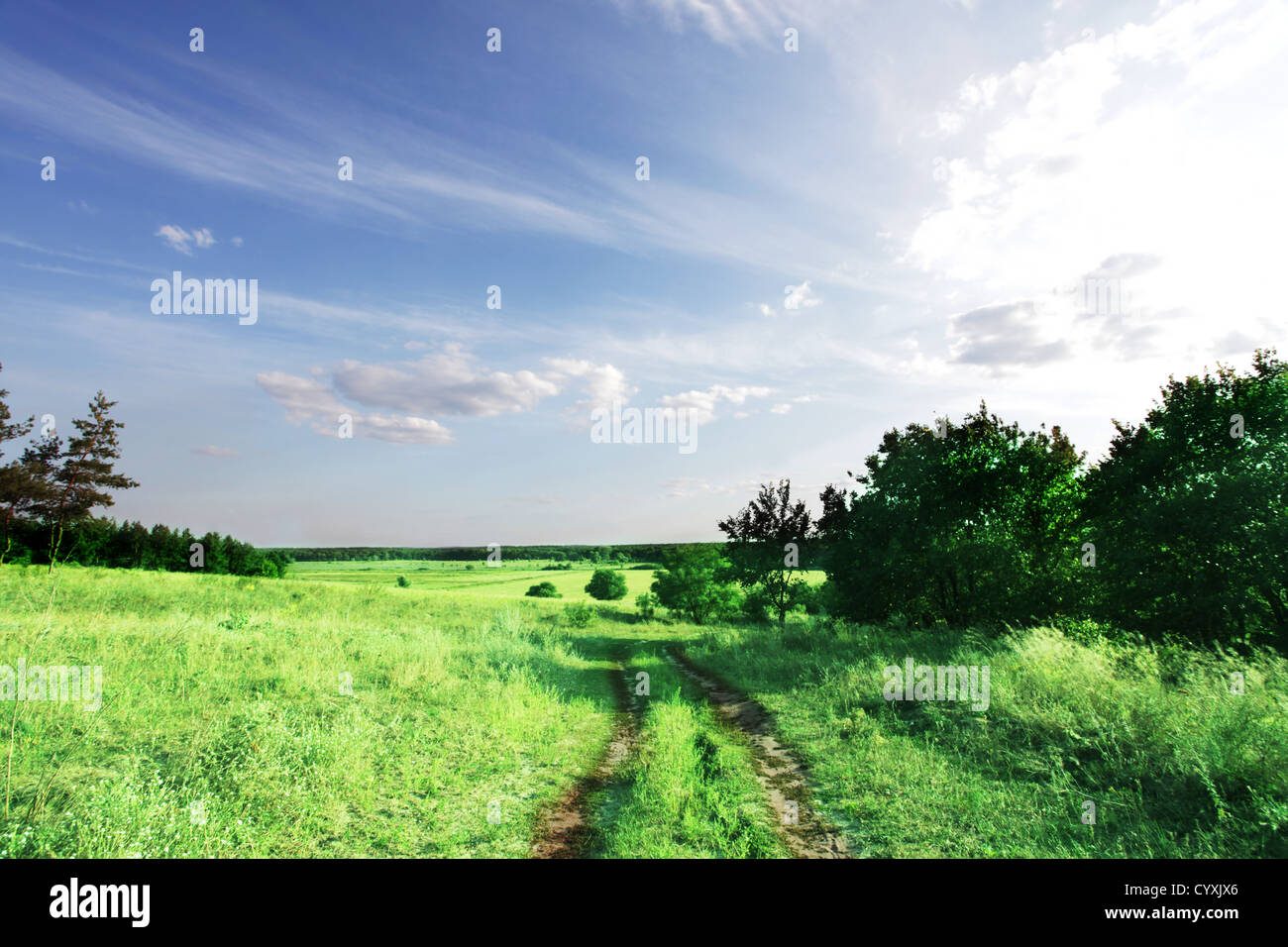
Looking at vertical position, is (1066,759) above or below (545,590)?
above

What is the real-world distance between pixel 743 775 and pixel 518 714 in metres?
5.07

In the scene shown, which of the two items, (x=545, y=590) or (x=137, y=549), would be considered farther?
(x=545, y=590)

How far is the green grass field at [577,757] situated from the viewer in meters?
5.73

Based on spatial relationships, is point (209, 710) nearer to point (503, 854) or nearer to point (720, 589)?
point (503, 854)

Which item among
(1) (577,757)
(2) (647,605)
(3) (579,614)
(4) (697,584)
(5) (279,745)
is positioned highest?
(5) (279,745)

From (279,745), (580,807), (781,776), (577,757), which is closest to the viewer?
(580,807)

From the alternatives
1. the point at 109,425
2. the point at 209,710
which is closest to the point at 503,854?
the point at 209,710

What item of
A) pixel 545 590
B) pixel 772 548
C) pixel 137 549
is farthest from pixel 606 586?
pixel 137 549

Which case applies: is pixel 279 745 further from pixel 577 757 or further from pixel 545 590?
pixel 545 590

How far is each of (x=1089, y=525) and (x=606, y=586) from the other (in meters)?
54.7

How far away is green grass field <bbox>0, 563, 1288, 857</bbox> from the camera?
18.8ft

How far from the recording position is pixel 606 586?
6738 centimetres

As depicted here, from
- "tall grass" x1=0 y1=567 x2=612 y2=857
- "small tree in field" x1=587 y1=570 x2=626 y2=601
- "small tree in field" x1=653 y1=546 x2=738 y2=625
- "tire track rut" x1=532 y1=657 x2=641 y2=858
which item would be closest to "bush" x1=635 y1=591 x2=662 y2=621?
"small tree in field" x1=653 y1=546 x2=738 y2=625

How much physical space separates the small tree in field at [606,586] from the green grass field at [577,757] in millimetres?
53315
